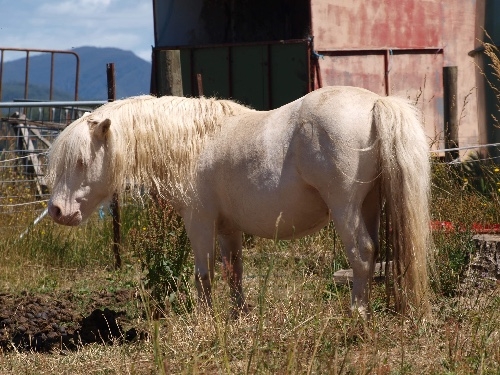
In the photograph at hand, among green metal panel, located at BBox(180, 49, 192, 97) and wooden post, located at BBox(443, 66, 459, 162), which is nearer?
wooden post, located at BBox(443, 66, 459, 162)

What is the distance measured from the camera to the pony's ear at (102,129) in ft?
18.4

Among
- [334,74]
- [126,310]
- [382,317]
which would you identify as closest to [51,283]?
[126,310]

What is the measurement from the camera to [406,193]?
5008mm

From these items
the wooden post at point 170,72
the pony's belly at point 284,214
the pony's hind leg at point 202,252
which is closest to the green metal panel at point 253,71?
the wooden post at point 170,72

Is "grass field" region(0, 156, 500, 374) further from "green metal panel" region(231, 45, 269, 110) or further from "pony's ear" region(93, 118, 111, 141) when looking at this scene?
"green metal panel" region(231, 45, 269, 110)

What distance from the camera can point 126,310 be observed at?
6.59 metres

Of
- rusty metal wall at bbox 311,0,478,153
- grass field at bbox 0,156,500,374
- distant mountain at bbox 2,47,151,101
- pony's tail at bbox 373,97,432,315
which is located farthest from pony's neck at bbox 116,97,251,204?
distant mountain at bbox 2,47,151,101

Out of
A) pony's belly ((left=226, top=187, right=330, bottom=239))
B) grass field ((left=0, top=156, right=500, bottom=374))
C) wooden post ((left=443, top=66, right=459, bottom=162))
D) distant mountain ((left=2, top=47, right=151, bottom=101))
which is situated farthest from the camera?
distant mountain ((left=2, top=47, right=151, bottom=101))

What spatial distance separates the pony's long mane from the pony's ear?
37 mm

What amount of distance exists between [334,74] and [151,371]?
25.8ft

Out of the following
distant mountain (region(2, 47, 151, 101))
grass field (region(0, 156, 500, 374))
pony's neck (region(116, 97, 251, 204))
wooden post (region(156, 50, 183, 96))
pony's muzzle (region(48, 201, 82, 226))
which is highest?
distant mountain (region(2, 47, 151, 101))

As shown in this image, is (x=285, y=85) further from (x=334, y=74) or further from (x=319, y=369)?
(x=319, y=369)

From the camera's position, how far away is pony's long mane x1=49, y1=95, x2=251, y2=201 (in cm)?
571

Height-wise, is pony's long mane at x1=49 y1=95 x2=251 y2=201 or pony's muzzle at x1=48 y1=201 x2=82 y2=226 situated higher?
pony's long mane at x1=49 y1=95 x2=251 y2=201
